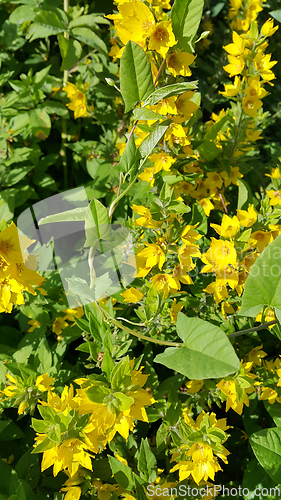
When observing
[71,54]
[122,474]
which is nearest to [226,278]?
[122,474]

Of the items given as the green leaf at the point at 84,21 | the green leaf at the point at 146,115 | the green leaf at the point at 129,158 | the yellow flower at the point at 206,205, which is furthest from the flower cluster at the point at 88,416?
the green leaf at the point at 84,21

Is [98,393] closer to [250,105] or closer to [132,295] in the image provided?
[132,295]

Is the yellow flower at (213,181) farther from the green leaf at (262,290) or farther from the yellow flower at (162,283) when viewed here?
the green leaf at (262,290)

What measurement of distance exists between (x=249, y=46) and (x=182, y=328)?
148cm

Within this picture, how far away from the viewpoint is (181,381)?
164 centimetres

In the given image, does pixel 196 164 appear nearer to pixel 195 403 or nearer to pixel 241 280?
pixel 241 280

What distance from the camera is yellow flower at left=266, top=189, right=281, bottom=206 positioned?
1.63 metres

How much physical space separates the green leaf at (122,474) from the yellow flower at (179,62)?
1.38 metres

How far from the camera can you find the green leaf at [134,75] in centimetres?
96

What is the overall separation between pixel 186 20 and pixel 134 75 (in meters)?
0.25

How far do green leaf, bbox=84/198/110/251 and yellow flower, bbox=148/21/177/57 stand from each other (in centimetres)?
50

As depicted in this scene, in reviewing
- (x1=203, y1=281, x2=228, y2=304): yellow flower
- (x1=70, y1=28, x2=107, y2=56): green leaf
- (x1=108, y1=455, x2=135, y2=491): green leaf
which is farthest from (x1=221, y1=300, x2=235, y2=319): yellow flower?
(x1=70, y1=28, x2=107, y2=56): green leaf

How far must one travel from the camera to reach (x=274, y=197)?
1.67 metres

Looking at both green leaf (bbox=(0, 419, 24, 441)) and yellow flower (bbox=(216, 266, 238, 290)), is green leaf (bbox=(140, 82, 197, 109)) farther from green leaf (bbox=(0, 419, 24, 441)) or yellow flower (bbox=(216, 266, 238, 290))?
green leaf (bbox=(0, 419, 24, 441))
